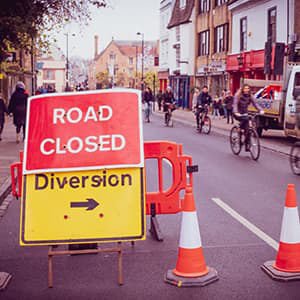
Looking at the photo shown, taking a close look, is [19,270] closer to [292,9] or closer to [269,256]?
[269,256]

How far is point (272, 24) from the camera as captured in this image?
3316cm

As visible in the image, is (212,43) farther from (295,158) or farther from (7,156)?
(295,158)

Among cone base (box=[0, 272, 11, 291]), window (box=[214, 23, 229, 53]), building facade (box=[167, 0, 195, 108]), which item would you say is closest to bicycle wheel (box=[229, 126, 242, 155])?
cone base (box=[0, 272, 11, 291])

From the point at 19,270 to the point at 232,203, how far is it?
4.25m

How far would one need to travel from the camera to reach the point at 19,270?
5988 mm

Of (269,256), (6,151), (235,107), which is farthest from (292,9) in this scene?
(269,256)

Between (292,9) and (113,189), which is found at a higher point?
(292,9)

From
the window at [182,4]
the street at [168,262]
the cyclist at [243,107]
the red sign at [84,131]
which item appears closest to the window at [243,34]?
the window at [182,4]

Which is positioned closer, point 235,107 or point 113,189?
point 113,189

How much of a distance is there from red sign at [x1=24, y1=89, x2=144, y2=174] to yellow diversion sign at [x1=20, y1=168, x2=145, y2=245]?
3.7 inches

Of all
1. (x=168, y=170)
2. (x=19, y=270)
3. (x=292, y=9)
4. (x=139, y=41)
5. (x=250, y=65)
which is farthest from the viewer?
(x=139, y=41)

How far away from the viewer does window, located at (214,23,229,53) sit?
142 feet

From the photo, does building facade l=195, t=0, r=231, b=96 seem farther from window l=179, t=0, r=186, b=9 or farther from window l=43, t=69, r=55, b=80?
window l=43, t=69, r=55, b=80

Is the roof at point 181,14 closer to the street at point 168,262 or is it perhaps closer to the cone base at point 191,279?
the street at point 168,262
